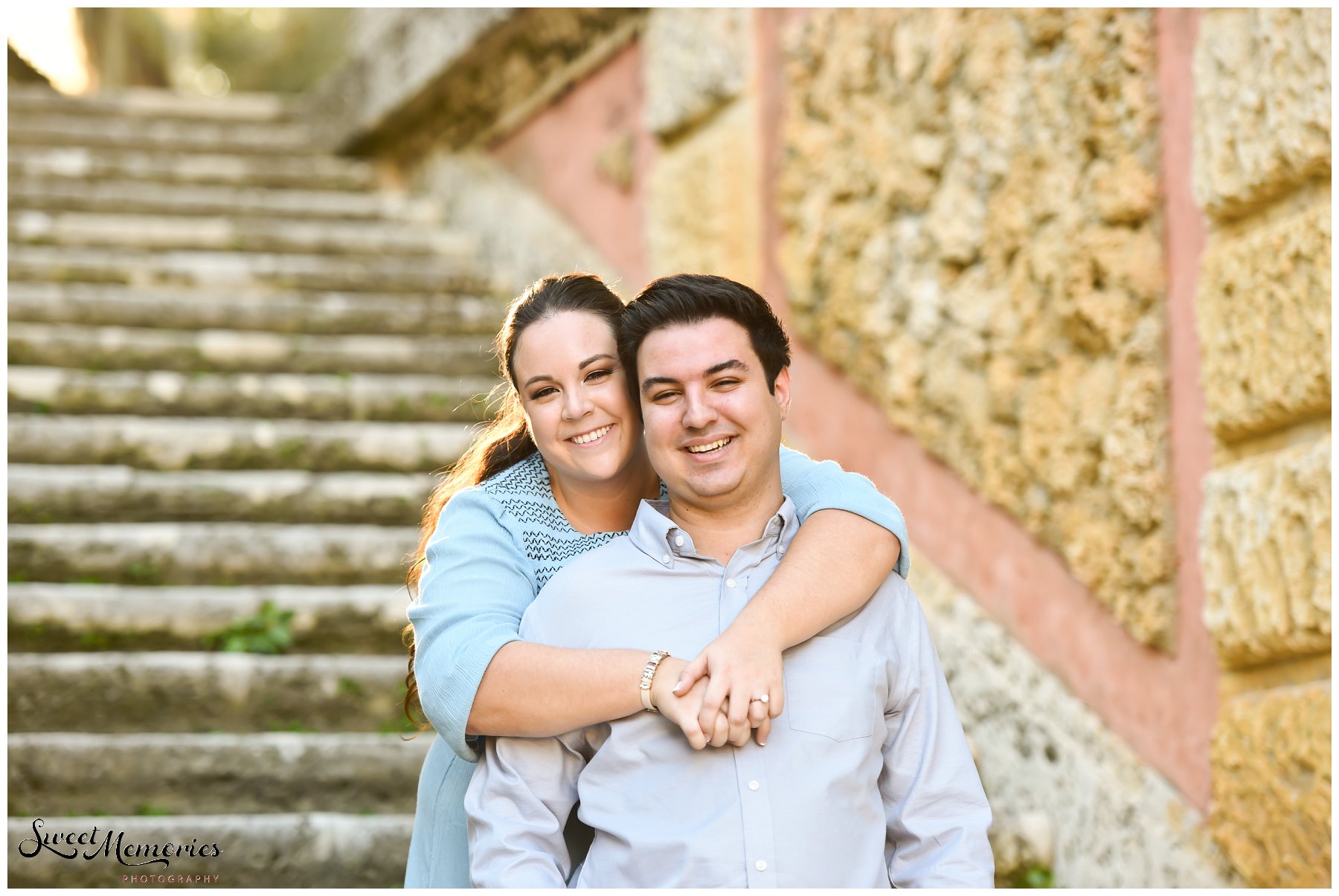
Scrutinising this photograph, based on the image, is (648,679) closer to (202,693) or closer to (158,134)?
(202,693)

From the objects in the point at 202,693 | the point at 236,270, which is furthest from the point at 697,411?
the point at 236,270

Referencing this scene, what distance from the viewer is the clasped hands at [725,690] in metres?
1.55

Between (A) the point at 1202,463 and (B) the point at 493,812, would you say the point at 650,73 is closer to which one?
(A) the point at 1202,463

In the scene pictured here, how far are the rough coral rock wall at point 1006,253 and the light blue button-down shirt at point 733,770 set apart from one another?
3.45 feet

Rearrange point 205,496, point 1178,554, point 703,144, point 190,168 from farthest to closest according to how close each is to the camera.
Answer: point 190,168, point 703,144, point 205,496, point 1178,554

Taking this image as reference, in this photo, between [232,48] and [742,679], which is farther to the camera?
[232,48]

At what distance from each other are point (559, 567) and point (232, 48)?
1346cm

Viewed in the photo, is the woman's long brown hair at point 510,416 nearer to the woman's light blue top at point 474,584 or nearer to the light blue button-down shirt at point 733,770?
the woman's light blue top at point 474,584

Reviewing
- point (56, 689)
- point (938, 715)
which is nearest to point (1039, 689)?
point (938, 715)

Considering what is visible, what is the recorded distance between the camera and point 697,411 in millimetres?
1737

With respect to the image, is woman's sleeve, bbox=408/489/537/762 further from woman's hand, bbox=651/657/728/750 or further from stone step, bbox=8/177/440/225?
stone step, bbox=8/177/440/225

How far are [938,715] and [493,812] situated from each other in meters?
0.60

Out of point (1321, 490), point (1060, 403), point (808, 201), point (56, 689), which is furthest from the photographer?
point (808, 201)

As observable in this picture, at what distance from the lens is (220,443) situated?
4000 millimetres
